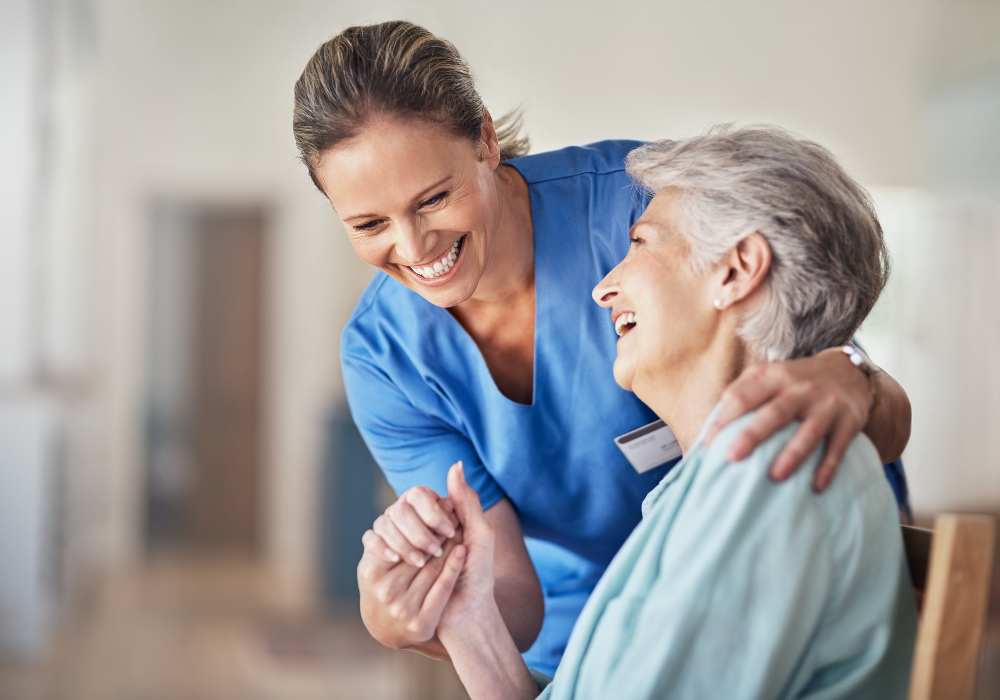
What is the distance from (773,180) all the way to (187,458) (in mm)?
6997

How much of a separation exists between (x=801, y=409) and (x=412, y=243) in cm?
49

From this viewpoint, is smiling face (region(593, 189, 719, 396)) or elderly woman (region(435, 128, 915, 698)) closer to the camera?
elderly woman (region(435, 128, 915, 698))

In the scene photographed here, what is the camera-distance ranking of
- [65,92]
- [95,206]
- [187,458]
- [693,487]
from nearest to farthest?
[693,487], [65,92], [95,206], [187,458]

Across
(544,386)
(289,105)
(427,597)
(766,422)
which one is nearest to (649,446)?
(544,386)

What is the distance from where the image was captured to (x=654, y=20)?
5371 millimetres

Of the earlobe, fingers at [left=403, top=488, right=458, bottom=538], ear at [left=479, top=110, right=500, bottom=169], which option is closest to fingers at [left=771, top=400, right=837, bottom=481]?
the earlobe

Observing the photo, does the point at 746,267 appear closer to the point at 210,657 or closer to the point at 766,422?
the point at 766,422

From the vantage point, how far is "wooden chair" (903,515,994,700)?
104 centimetres

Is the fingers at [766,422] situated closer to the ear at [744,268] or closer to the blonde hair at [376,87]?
the ear at [744,268]

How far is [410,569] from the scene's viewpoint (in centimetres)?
135

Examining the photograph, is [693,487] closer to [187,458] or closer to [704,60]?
[704,60]

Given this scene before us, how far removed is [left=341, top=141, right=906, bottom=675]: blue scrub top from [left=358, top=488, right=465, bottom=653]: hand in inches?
9.2

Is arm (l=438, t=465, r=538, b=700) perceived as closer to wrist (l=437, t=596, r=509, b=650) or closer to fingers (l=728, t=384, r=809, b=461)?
wrist (l=437, t=596, r=509, b=650)

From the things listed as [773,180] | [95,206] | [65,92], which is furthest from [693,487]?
[95,206]
